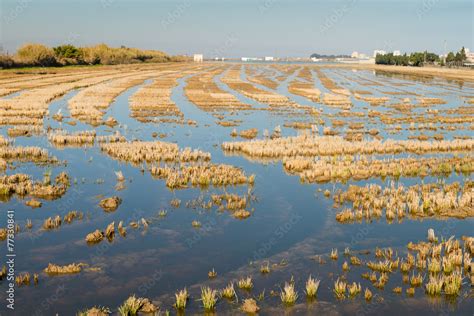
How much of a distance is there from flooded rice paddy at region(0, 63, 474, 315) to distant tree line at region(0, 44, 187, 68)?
68.7 meters

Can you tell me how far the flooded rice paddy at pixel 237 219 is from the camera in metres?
10.6

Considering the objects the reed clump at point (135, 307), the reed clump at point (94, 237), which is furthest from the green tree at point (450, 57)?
the reed clump at point (135, 307)

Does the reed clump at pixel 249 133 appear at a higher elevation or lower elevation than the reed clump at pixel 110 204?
higher

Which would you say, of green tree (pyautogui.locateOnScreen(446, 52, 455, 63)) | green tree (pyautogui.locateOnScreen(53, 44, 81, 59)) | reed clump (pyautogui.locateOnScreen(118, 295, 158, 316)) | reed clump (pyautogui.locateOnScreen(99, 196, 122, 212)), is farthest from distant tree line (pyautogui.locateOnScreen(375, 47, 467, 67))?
reed clump (pyautogui.locateOnScreen(118, 295, 158, 316))

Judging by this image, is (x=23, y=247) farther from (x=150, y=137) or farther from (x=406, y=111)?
(x=406, y=111)

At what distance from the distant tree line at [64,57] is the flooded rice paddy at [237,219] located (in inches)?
2703

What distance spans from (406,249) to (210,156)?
11.9 metres

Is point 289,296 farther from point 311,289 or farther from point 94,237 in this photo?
point 94,237

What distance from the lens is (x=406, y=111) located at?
44938 millimetres

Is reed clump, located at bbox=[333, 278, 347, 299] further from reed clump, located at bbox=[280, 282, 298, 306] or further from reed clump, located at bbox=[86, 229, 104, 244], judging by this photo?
reed clump, located at bbox=[86, 229, 104, 244]

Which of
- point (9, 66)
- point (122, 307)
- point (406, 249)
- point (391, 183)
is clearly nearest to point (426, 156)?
point (391, 183)

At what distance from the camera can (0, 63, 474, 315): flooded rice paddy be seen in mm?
10602

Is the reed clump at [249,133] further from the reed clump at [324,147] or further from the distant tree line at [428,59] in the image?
the distant tree line at [428,59]

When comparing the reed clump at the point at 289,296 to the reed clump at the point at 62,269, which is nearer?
the reed clump at the point at 289,296
